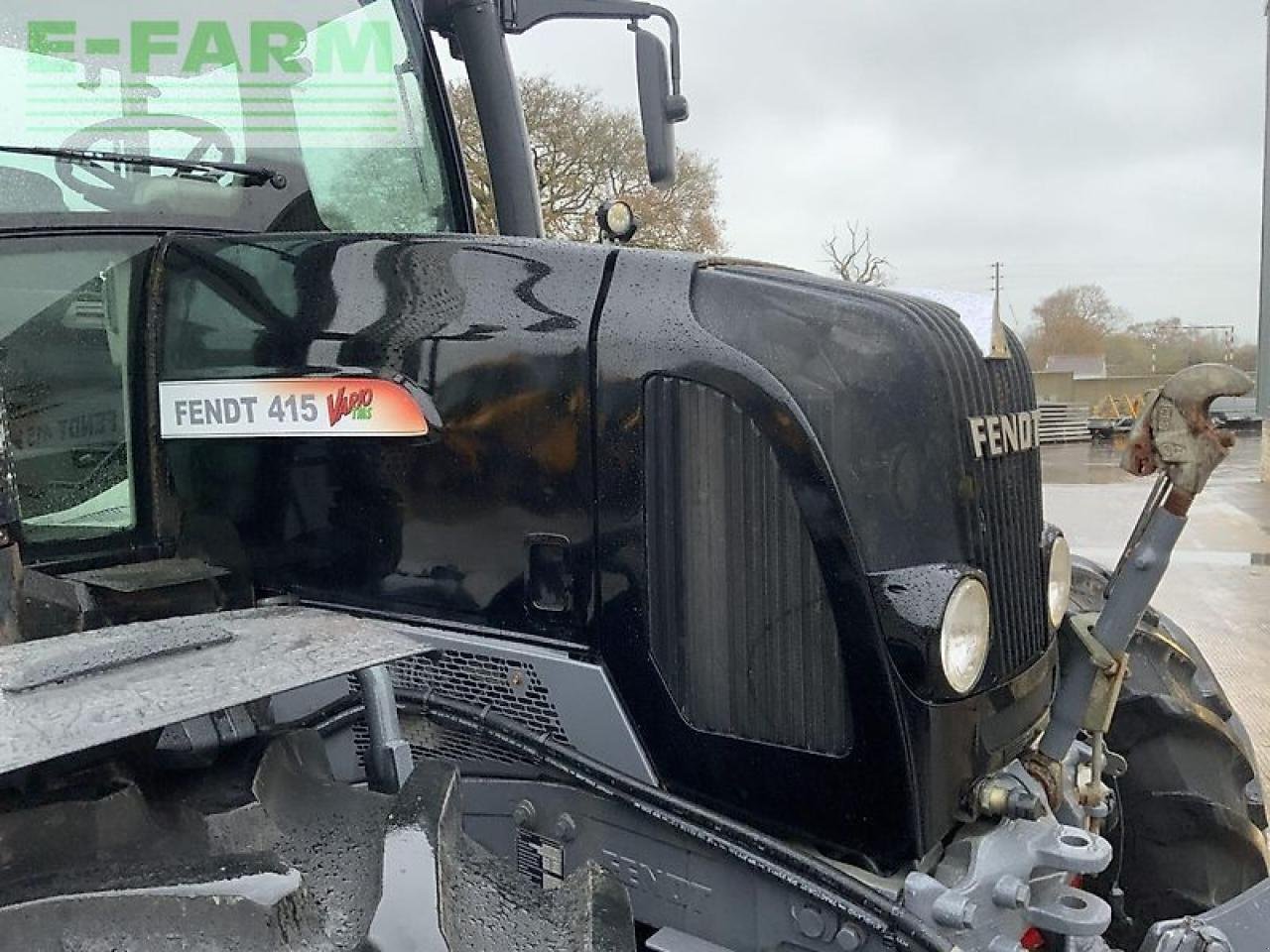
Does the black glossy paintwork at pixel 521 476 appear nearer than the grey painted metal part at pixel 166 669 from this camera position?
No

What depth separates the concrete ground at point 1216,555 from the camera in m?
6.34

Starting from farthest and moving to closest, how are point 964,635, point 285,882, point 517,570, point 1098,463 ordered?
point 1098,463 → point 517,570 → point 964,635 → point 285,882

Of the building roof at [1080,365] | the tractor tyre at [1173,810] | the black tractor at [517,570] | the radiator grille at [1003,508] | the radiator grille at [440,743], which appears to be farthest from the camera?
the building roof at [1080,365]

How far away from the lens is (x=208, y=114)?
2414 mm

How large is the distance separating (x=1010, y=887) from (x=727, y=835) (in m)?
0.46

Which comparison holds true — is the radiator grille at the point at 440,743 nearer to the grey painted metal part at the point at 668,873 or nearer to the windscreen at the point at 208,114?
the grey painted metal part at the point at 668,873

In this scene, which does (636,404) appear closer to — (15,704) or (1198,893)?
(15,704)

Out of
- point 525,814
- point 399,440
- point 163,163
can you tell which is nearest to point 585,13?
point 163,163

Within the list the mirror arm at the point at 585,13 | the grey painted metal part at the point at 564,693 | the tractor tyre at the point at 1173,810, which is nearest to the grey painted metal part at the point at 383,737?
the grey painted metal part at the point at 564,693

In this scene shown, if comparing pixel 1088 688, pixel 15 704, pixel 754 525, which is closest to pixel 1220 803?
pixel 1088 688

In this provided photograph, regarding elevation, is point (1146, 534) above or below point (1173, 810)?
above

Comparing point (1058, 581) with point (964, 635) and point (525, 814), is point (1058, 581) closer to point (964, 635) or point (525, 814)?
point (964, 635)

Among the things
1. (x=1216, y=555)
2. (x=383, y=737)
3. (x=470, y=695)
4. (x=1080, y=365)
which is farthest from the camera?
(x=1080, y=365)

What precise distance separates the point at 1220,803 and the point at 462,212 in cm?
226
